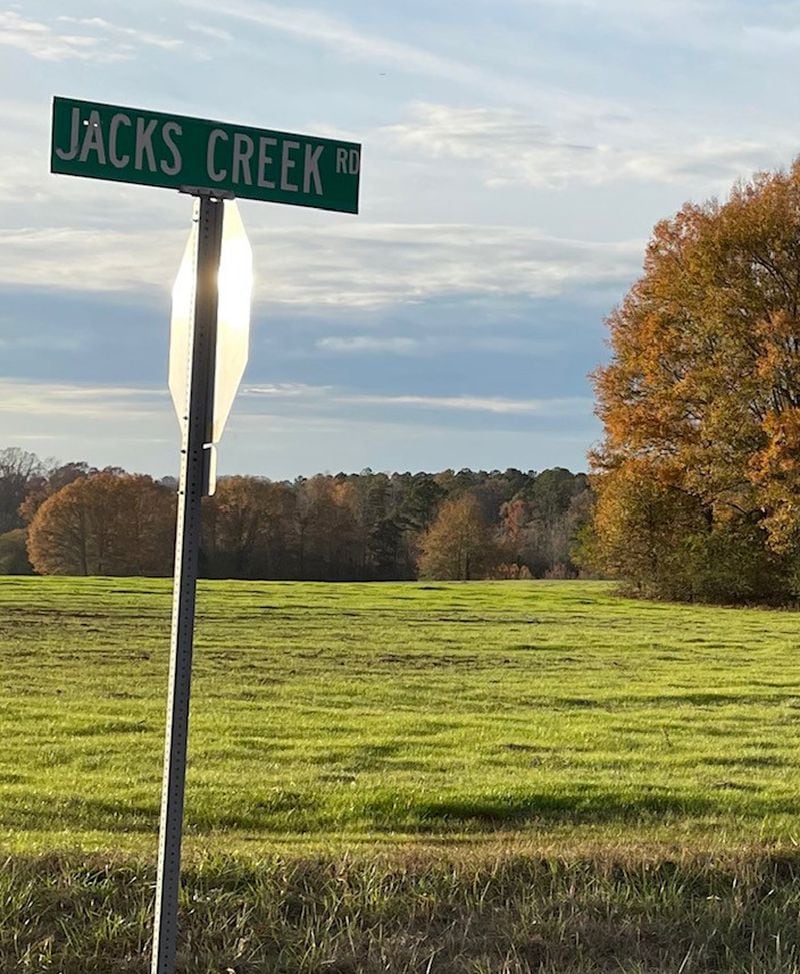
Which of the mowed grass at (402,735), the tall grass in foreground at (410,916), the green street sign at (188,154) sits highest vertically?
the green street sign at (188,154)

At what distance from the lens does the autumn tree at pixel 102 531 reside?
172 feet

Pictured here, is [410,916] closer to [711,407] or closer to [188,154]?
[188,154]

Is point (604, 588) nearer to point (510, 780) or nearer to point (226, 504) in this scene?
point (226, 504)

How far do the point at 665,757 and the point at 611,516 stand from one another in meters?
28.8

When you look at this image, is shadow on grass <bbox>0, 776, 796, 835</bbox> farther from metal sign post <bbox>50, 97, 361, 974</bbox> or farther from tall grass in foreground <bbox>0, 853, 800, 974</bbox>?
metal sign post <bbox>50, 97, 361, 974</bbox>

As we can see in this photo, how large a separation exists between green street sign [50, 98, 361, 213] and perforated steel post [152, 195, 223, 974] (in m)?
0.27

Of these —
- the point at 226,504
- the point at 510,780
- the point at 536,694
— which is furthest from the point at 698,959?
the point at 226,504

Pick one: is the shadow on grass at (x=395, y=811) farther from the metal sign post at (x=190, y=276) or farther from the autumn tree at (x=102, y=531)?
the autumn tree at (x=102, y=531)

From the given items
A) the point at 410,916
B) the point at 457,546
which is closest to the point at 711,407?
the point at 457,546

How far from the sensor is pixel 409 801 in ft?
30.7

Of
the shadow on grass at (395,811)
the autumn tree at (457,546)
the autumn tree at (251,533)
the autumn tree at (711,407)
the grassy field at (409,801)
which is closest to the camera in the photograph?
the grassy field at (409,801)

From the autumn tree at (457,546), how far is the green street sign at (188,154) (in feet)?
192

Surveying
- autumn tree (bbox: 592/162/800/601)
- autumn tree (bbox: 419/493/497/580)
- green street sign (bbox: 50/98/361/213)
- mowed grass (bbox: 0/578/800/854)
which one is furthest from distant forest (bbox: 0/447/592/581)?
green street sign (bbox: 50/98/361/213)

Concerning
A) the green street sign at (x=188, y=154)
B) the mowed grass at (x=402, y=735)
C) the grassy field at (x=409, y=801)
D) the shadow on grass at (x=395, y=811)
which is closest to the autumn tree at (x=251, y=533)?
the mowed grass at (x=402, y=735)
